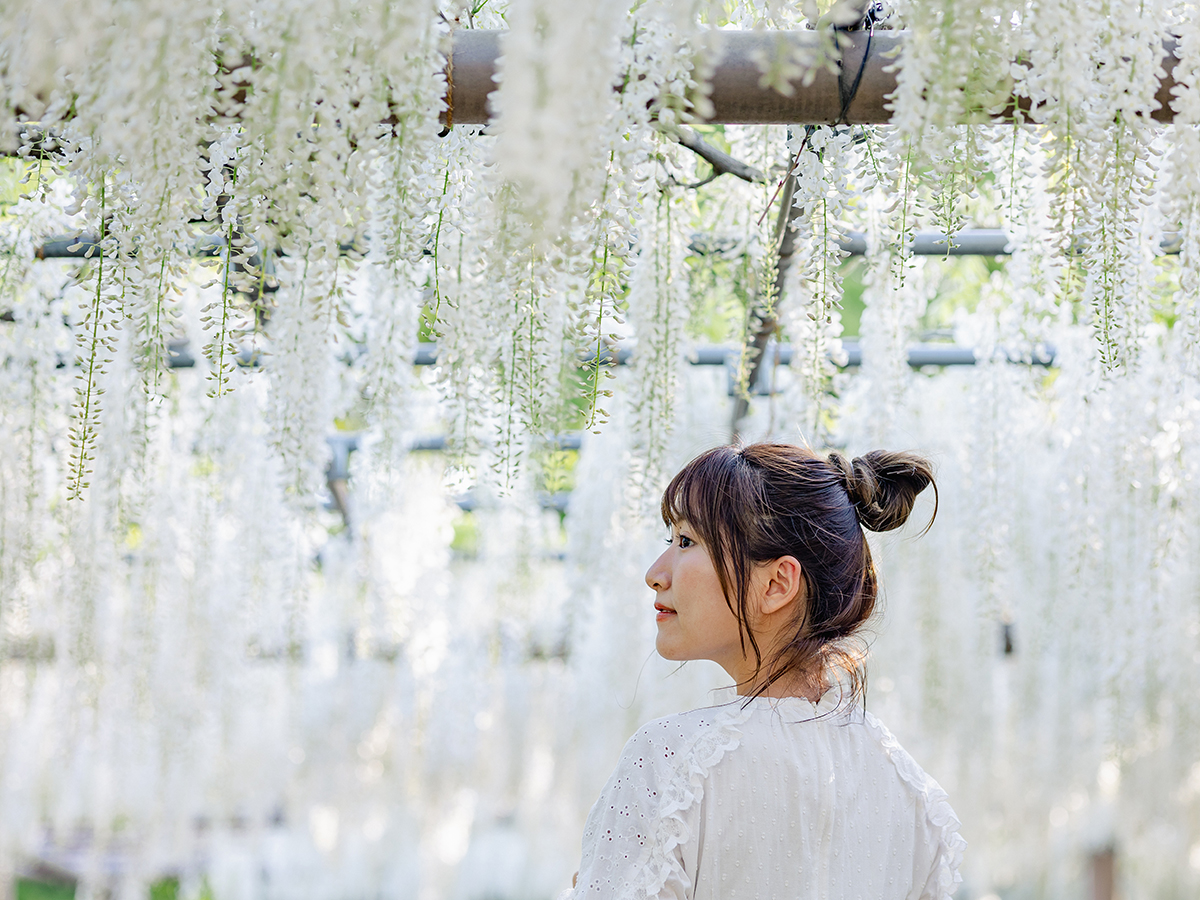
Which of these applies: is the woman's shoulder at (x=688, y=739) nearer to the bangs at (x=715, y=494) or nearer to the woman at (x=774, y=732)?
the woman at (x=774, y=732)

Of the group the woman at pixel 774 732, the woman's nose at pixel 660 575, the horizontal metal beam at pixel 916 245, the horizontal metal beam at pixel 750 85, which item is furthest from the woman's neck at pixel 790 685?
the horizontal metal beam at pixel 916 245

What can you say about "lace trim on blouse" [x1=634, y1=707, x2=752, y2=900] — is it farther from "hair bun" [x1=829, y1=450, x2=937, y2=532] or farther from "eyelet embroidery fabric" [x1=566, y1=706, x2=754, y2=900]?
"hair bun" [x1=829, y1=450, x2=937, y2=532]

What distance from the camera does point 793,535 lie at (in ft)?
4.35

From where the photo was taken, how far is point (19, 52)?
39.6 inches

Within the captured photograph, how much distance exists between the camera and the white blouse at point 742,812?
117 cm

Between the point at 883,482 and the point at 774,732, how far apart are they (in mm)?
404

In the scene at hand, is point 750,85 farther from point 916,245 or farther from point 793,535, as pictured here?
point 916,245

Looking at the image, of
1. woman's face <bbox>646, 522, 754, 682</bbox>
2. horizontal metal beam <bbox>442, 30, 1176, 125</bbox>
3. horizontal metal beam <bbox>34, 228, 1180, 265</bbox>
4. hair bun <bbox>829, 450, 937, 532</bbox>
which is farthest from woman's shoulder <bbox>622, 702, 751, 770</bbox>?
horizontal metal beam <bbox>34, 228, 1180, 265</bbox>

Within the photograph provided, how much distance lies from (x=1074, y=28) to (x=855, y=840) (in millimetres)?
1001

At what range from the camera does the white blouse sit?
117 cm

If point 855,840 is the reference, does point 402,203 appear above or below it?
above

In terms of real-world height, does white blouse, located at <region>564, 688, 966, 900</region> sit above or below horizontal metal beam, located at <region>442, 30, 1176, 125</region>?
below

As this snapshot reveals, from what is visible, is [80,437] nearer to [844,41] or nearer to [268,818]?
[844,41]

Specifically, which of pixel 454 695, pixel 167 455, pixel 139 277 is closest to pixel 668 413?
pixel 139 277
